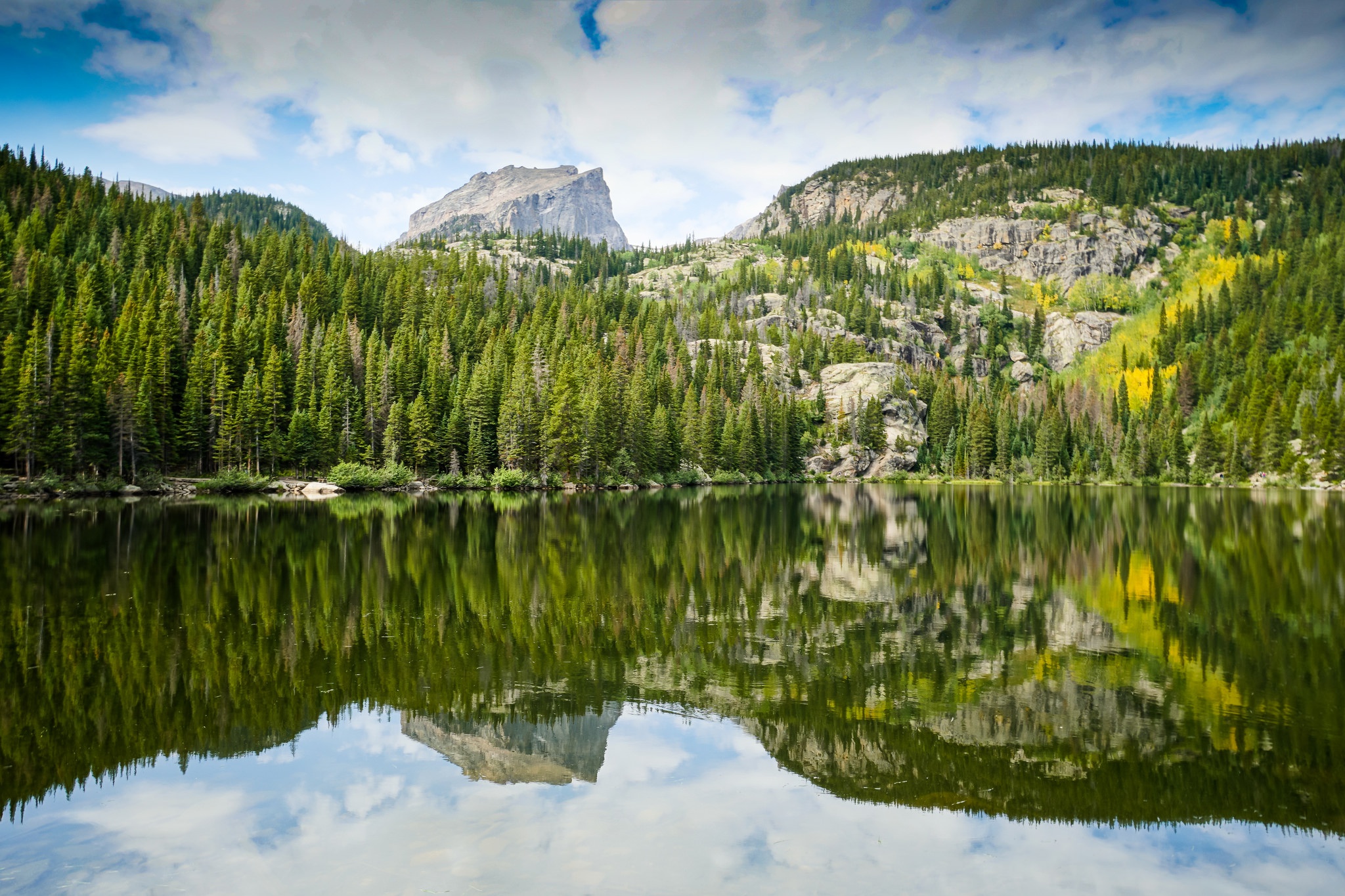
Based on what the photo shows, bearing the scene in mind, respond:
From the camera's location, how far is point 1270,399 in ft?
346

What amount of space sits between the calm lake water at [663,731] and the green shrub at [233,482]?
45.8 meters

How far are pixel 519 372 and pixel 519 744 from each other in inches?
3047

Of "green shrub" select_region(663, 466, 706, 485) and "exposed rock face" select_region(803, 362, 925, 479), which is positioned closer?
"green shrub" select_region(663, 466, 706, 485)

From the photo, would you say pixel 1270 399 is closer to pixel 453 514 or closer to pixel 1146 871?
pixel 453 514

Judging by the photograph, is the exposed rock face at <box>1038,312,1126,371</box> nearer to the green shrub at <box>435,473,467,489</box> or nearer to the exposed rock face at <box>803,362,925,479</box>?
the exposed rock face at <box>803,362,925,479</box>

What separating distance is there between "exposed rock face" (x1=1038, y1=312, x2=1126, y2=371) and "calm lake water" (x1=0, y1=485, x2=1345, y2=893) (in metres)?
185

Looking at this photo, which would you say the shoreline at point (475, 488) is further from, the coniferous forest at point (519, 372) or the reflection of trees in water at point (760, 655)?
the reflection of trees in water at point (760, 655)

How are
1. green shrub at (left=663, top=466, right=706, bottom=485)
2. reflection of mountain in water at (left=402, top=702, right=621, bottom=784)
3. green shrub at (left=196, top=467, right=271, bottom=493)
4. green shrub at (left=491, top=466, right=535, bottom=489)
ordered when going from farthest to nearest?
green shrub at (left=663, top=466, right=706, bottom=485) < green shrub at (left=491, top=466, right=535, bottom=489) < green shrub at (left=196, top=467, right=271, bottom=493) < reflection of mountain in water at (left=402, top=702, right=621, bottom=784)

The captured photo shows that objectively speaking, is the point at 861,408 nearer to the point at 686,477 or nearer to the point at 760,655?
the point at 686,477

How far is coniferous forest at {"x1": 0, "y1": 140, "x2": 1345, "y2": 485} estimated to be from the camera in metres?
70.0

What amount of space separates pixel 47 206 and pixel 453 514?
111 meters

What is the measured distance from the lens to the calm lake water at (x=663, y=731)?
7387 millimetres

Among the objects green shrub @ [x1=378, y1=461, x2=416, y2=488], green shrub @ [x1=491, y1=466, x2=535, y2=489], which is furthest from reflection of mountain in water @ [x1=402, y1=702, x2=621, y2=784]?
green shrub @ [x1=378, y1=461, x2=416, y2=488]

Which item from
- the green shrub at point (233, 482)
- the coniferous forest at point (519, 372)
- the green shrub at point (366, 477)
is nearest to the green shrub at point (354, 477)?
the green shrub at point (366, 477)
